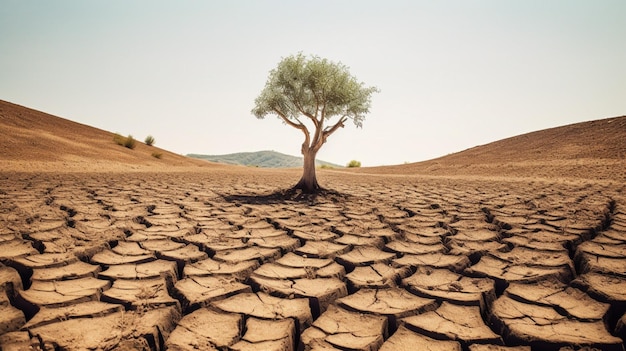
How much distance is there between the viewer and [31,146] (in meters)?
12.8

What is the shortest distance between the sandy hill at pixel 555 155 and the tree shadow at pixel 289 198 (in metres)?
8.31

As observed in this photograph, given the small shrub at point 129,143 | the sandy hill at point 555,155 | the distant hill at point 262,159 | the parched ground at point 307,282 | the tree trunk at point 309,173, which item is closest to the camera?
the parched ground at point 307,282

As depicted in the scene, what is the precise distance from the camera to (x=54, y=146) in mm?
13641

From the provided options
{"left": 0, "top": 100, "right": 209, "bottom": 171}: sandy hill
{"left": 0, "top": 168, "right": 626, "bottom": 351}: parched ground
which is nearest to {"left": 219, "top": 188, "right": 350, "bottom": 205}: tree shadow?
{"left": 0, "top": 168, "right": 626, "bottom": 351}: parched ground

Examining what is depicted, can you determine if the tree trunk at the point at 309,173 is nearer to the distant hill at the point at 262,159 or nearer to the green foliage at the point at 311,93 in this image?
the green foliage at the point at 311,93

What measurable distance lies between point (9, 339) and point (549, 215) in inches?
191

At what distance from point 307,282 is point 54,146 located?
15.7 m

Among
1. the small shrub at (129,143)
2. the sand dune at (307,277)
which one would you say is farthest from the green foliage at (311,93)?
the small shrub at (129,143)

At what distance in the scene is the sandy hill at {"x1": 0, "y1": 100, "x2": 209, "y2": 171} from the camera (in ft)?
36.0

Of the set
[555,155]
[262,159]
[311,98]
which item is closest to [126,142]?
[311,98]

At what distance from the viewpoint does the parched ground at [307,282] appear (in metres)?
1.45

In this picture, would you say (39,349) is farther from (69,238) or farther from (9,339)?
(69,238)

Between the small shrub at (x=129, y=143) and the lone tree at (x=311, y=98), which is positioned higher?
the lone tree at (x=311, y=98)

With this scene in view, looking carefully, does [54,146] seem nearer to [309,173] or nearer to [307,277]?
[309,173]
